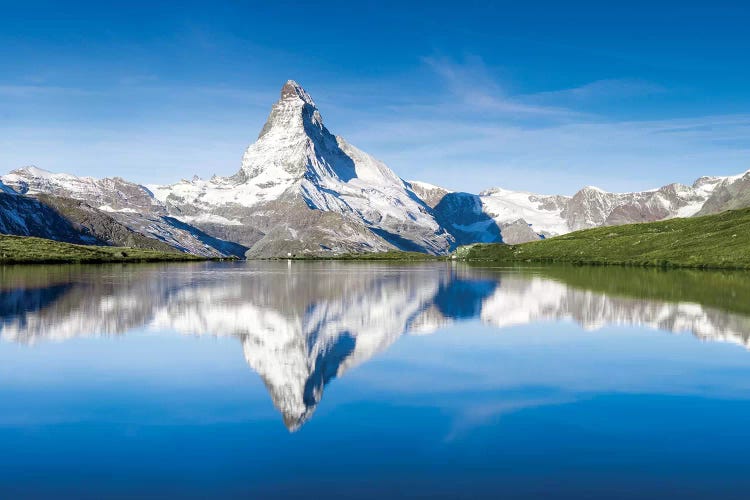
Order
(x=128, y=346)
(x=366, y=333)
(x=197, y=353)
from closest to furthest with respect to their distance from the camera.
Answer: (x=197, y=353) < (x=128, y=346) < (x=366, y=333)

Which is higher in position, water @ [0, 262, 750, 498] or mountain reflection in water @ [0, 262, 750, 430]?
mountain reflection in water @ [0, 262, 750, 430]

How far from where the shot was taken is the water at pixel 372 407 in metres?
17.2

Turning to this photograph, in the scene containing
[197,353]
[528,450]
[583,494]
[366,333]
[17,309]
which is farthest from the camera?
[17,309]

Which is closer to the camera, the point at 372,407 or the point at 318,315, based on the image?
the point at 372,407

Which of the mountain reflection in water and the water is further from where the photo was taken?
the mountain reflection in water

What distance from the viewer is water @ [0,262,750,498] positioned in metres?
17.2

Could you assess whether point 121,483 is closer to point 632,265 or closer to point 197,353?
point 197,353

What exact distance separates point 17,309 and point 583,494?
53.4 metres

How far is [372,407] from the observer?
24.3 meters

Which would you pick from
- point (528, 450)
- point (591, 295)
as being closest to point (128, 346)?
point (528, 450)

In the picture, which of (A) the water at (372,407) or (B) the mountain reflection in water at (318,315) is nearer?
(A) the water at (372,407)

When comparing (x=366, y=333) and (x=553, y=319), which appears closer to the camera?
(x=366, y=333)

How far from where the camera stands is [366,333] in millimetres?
43219

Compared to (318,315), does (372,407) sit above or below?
below
